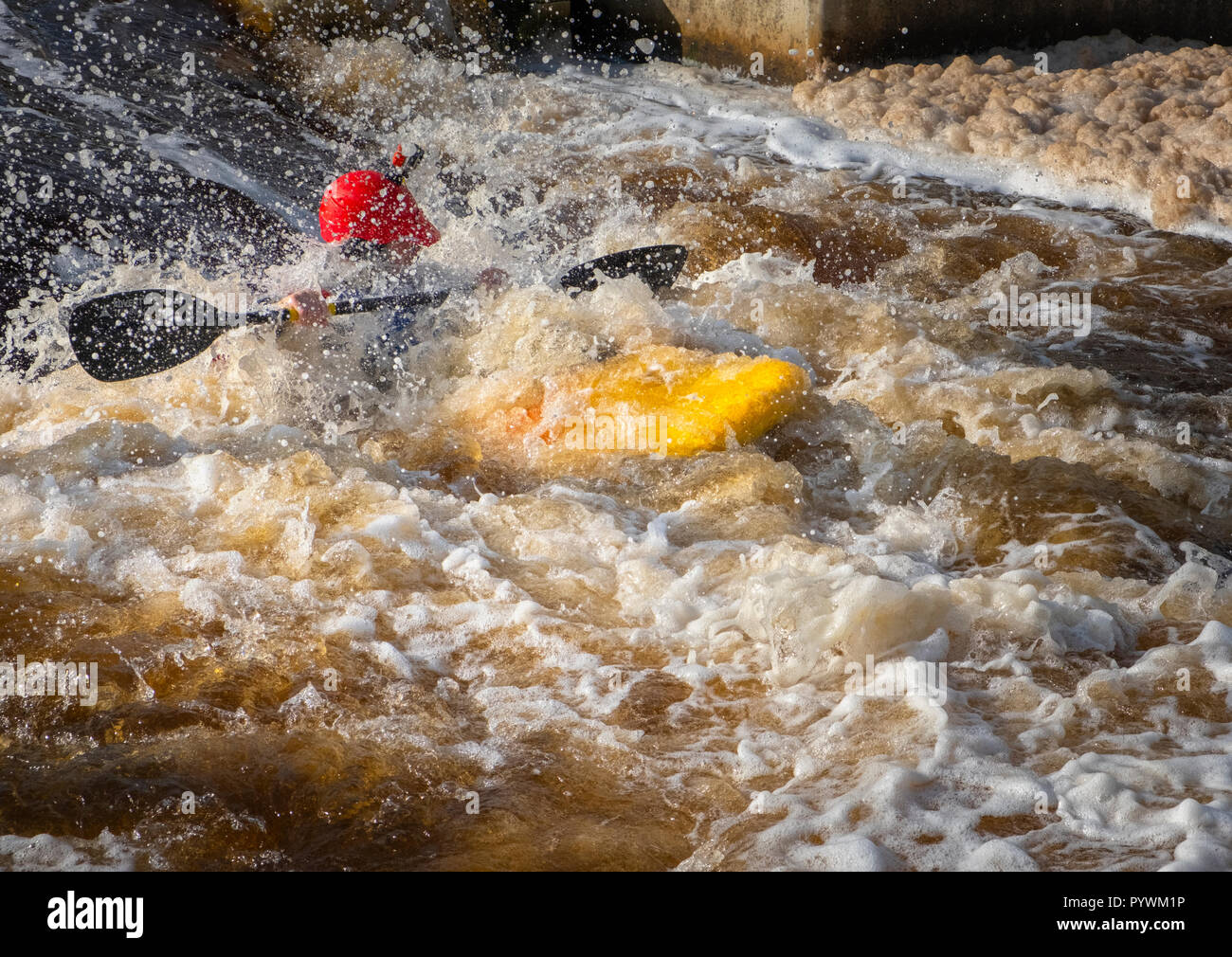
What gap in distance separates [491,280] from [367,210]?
708mm

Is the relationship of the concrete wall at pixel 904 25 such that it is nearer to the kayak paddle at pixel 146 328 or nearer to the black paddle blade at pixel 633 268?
the black paddle blade at pixel 633 268

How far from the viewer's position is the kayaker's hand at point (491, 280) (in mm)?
4879

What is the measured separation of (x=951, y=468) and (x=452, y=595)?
1.90 m

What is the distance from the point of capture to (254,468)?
3.95 m

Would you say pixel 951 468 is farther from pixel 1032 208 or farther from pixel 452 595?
pixel 1032 208

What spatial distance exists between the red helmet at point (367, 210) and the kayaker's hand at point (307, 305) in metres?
0.30

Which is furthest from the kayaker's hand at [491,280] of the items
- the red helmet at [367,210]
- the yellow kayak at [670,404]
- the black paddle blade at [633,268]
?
the yellow kayak at [670,404]

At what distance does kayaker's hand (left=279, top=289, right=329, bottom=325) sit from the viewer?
4250 mm

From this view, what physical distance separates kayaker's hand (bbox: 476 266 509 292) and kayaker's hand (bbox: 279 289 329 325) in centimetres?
82

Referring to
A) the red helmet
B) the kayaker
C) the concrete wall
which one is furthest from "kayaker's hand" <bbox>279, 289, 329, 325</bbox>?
the concrete wall

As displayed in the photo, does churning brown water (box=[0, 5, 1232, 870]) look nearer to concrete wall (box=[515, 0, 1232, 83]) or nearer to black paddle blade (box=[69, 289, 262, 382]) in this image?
black paddle blade (box=[69, 289, 262, 382])

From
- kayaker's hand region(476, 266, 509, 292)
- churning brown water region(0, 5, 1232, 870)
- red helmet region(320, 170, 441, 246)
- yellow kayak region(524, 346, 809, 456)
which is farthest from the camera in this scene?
kayaker's hand region(476, 266, 509, 292)

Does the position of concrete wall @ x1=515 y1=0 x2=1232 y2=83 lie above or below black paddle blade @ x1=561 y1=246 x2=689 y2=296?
above
